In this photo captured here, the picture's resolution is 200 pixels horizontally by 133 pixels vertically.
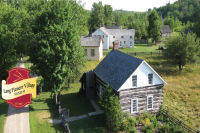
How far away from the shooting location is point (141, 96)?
18.9 meters

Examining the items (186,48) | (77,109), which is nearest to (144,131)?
(77,109)

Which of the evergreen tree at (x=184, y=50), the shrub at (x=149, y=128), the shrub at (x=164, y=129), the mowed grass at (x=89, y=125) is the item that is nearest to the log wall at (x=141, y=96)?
the shrub at (x=149, y=128)

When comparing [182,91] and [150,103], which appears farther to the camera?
[182,91]

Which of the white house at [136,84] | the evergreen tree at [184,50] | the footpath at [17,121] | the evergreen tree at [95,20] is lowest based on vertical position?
the footpath at [17,121]

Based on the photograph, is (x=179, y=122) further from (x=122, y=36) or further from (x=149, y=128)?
(x=122, y=36)

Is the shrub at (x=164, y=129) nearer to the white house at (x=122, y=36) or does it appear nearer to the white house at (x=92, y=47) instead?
the white house at (x=92, y=47)

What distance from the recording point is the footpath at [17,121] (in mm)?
16583

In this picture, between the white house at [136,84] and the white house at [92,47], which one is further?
the white house at [92,47]

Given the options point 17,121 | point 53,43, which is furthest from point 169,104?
point 17,121

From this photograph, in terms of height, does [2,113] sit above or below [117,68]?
below

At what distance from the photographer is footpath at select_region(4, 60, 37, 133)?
16583 millimetres

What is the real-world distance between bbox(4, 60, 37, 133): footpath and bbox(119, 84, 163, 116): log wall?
943 centimetres

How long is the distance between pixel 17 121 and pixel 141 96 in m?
12.7

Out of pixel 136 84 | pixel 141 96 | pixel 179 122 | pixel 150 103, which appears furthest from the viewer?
pixel 150 103
